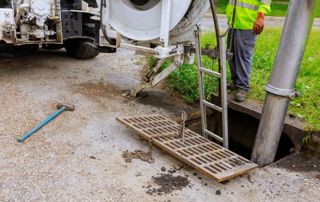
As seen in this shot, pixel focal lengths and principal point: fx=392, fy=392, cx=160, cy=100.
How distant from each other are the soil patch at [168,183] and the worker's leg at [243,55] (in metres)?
1.79

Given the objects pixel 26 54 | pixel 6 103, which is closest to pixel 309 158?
pixel 6 103

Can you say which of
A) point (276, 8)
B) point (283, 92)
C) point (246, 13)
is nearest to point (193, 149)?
point (283, 92)

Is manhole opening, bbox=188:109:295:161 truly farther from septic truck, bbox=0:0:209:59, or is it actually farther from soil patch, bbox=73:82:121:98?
soil patch, bbox=73:82:121:98

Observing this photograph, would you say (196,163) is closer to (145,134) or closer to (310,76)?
(145,134)

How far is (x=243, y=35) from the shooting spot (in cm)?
448

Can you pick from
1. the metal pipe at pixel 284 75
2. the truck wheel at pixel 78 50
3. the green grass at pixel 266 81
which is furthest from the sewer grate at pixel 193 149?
the truck wheel at pixel 78 50

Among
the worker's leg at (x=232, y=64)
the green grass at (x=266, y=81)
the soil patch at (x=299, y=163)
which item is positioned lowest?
the soil patch at (x=299, y=163)

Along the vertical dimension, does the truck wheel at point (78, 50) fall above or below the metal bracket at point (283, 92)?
below

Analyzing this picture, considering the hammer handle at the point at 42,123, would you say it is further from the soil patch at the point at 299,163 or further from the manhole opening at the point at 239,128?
the soil patch at the point at 299,163

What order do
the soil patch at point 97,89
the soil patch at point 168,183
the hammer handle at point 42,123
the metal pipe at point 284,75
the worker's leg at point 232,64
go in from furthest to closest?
the soil patch at point 97,89
the worker's leg at point 232,64
the hammer handle at point 42,123
the metal pipe at point 284,75
the soil patch at point 168,183

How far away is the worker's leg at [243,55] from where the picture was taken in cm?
449

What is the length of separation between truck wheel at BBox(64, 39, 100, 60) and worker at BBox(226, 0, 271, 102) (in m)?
2.47

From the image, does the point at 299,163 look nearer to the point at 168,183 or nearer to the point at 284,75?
the point at 284,75

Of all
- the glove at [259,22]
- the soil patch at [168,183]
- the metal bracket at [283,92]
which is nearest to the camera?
the soil patch at [168,183]
